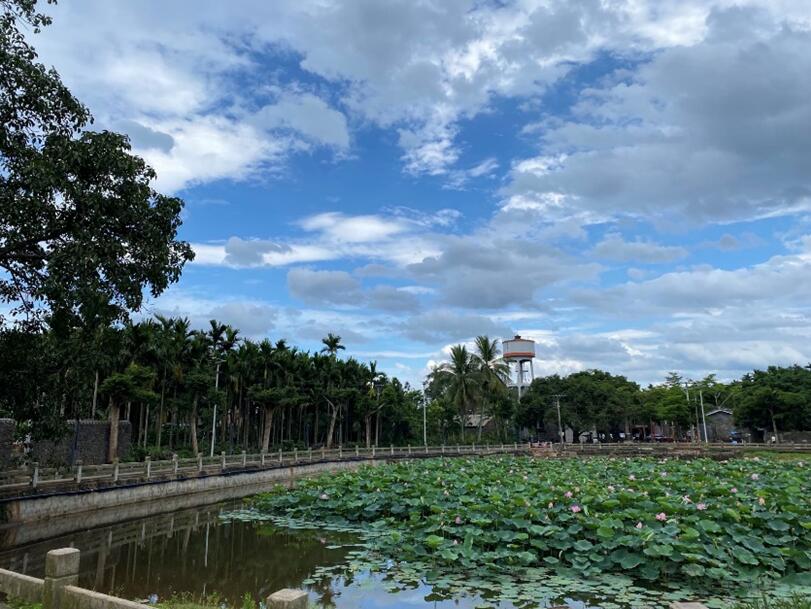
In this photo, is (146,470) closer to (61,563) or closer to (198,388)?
(198,388)

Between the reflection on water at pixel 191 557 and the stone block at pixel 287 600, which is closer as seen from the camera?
the stone block at pixel 287 600

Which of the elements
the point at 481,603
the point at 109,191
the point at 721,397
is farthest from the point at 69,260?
the point at 721,397

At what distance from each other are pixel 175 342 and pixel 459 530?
94.2 ft

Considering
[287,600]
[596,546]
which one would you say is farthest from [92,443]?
[287,600]

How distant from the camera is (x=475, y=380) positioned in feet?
188

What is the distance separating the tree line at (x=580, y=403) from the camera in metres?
51.5

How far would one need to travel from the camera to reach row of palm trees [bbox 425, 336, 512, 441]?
5722cm

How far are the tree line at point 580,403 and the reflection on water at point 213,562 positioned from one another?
142 feet

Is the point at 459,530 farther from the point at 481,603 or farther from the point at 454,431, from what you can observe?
the point at 454,431

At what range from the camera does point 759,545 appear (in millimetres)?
9398

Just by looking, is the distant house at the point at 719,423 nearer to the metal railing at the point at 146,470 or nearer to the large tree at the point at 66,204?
the metal railing at the point at 146,470

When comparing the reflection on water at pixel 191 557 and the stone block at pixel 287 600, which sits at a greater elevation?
the stone block at pixel 287 600

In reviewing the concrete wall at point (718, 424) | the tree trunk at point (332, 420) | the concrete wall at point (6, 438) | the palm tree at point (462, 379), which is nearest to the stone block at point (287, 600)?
the concrete wall at point (6, 438)

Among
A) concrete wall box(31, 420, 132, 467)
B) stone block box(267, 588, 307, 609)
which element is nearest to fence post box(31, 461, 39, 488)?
concrete wall box(31, 420, 132, 467)
